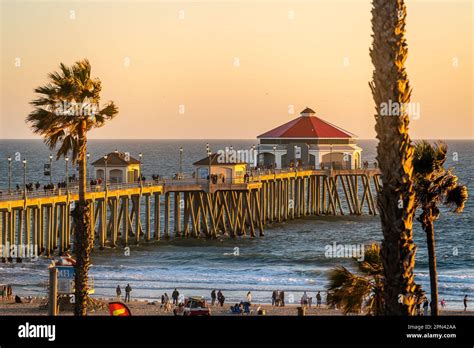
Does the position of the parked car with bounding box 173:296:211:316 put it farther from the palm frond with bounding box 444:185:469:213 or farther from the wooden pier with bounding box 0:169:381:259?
the palm frond with bounding box 444:185:469:213

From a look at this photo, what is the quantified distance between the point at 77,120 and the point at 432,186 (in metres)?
6.51

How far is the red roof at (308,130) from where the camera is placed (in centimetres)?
8481

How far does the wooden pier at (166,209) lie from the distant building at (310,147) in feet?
8.75

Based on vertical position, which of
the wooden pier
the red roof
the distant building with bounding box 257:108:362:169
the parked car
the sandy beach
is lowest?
the sandy beach

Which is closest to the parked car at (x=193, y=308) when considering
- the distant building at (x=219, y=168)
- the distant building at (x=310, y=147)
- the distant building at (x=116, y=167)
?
the distant building at (x=116, y=167)

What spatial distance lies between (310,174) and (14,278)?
34.5 metres

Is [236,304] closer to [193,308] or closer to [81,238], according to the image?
[193,308]

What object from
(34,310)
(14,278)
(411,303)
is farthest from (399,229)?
(14,278)

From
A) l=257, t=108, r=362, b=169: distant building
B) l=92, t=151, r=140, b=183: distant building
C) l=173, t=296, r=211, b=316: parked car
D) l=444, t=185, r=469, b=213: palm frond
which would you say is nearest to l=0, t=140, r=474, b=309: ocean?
l=92, t=151, r=140, b=183: distant building

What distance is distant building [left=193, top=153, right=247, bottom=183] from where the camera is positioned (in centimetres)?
6091

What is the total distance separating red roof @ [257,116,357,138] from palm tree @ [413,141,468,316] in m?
64.9

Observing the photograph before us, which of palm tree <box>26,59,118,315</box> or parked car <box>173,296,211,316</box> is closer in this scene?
palm tree <box>26,59,118,315</box>

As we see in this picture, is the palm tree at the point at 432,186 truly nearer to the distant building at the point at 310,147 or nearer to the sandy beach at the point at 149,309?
the sandy beach at the point at 149,309
